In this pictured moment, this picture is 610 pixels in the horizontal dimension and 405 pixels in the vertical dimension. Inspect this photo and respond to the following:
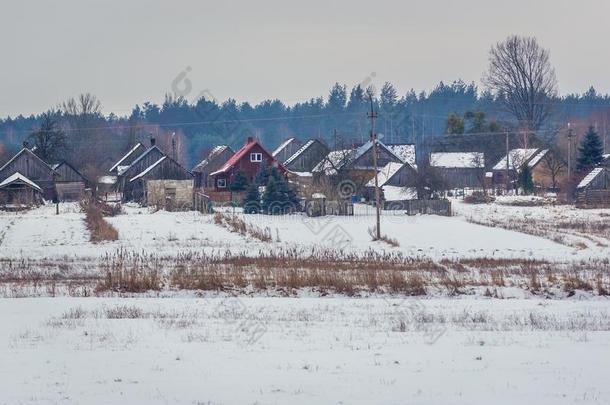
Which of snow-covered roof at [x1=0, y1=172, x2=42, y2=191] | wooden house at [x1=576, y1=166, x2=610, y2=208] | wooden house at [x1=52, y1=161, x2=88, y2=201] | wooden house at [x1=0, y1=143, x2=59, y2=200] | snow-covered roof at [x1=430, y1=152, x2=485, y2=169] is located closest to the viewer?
wooden house at [x1=576, y1=166, x2=610, y2=208]

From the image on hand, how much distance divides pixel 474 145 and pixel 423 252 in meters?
69.6

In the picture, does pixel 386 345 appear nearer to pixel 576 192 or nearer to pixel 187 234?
pixel 187 234

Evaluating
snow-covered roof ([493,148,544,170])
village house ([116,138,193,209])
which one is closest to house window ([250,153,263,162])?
village house ([116,138,193,209])

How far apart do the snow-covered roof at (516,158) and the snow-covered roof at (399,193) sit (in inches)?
975

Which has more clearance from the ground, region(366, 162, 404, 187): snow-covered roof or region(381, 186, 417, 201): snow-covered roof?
region(366, 162, 404, 187): snow-covered roof

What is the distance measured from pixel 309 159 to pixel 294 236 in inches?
1631

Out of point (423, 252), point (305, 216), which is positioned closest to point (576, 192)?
point (305, 216)

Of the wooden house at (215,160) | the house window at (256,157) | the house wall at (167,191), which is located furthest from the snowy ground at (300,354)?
the wooden house at (215,160)

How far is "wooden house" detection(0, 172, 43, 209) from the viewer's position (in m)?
67.5

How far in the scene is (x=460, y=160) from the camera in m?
90.6

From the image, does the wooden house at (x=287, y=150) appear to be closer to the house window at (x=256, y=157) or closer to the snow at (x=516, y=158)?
the snow at (x=516, y=158)

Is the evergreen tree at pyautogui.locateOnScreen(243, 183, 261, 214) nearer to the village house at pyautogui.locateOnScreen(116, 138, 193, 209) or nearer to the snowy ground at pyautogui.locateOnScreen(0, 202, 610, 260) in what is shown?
the snowy ground at pyautogui.locateOnScreen(0, 202, 610, 260)

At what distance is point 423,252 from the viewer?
108ft

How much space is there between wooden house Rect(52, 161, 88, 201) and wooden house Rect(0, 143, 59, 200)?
2.95 feet
